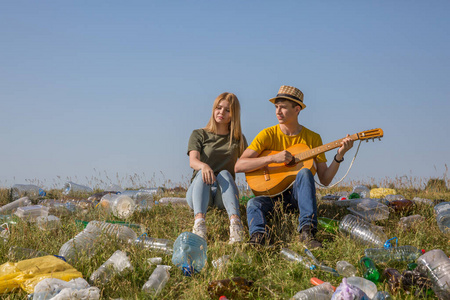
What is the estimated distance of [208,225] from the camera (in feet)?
16.0

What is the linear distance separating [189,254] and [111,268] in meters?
0.66

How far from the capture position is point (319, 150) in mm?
4828

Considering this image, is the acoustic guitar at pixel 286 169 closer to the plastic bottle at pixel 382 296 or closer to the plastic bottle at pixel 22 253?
the plastic bottle at pixel 382 296

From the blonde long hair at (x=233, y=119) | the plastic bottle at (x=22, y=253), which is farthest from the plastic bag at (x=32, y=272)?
the blonde long hair at (x=233, y=119)

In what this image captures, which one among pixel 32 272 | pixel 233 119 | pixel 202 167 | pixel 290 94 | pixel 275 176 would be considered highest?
pixel 290 94

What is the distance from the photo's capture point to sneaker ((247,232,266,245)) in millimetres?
4051

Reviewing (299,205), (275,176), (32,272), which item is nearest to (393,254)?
(299,205)

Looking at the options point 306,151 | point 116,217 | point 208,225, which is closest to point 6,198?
point 116,217

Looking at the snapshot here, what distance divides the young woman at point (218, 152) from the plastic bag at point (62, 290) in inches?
74.9

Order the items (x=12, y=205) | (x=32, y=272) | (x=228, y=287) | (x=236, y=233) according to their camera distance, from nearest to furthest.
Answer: (x=228, y=287) < (x=32, y=272) < (x=236, y=233) < (x=12, y=205)

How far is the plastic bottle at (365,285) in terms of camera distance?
9.75 feet

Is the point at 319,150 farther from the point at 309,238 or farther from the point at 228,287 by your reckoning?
the point at 228,287

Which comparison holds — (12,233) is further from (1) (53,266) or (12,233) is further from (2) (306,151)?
(2) (306,151)

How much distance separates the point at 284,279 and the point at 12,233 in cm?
281
